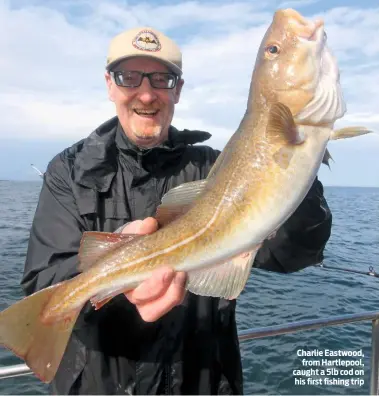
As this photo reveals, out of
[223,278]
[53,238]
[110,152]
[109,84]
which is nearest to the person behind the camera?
[223,278]

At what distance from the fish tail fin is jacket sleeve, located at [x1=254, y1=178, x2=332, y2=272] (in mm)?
1607

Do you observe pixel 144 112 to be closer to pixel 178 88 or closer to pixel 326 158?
pixel 178 88

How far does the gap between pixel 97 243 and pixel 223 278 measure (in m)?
0.94

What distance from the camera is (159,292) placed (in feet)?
8.94

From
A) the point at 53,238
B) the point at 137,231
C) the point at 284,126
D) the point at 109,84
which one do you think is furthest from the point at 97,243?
the point at 109,84

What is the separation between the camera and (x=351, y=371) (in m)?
9.60

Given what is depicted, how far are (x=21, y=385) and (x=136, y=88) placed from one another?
25.0 ft

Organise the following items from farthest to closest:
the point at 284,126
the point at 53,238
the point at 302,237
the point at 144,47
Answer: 1. the point at 144,47
2. the point at 53,238
3. the point at 302,237
4. the point at 284,126

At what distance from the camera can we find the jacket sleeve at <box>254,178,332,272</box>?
309 centimetres

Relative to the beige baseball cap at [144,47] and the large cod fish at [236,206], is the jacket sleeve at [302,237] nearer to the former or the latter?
the large cod fish at [236,206]

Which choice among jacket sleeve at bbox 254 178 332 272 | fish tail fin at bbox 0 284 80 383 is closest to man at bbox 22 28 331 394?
jacket sleeve at bbox 254 178 332 272

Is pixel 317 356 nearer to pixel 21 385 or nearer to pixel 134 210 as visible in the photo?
pixel 21 385

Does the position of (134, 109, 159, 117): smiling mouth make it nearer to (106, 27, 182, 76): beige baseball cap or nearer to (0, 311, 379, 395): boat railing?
(106, 27, 182, 76): beige baseball cap

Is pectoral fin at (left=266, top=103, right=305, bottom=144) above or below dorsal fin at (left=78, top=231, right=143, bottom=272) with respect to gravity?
above
